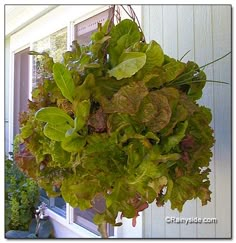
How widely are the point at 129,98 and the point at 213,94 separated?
1.67ft

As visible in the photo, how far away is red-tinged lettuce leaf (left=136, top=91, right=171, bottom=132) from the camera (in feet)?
1.57

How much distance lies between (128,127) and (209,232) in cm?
58

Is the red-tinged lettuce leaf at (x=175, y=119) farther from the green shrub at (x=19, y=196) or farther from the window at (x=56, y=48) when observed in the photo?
the green shrub at (x=19, y=196)

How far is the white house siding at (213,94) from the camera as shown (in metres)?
0.88

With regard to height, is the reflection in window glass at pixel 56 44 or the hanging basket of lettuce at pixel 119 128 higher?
the reflection in window glass at pixel 56 44

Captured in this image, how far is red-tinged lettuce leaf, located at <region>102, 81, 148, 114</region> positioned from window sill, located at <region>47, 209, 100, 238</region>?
869 mm

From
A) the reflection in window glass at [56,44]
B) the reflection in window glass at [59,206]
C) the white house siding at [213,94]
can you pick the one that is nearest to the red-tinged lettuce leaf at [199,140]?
the white house siding at [213,94]

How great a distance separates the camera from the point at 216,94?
90 centimetres

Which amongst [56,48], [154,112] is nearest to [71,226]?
[56,48]

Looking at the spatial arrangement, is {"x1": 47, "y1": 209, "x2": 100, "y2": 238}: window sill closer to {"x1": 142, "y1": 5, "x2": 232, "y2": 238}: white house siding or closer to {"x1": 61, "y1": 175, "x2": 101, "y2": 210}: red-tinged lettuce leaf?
{"x1": 142, "y1": 5, "x2": 232, "y2": 238}: white house siding

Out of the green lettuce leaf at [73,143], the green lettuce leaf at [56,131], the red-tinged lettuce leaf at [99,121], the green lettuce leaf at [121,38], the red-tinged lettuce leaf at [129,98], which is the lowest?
the green lettuce leaf at [73,143]

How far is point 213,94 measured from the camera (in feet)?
2.98

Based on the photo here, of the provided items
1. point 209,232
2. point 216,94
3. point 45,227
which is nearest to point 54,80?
point 216,94
